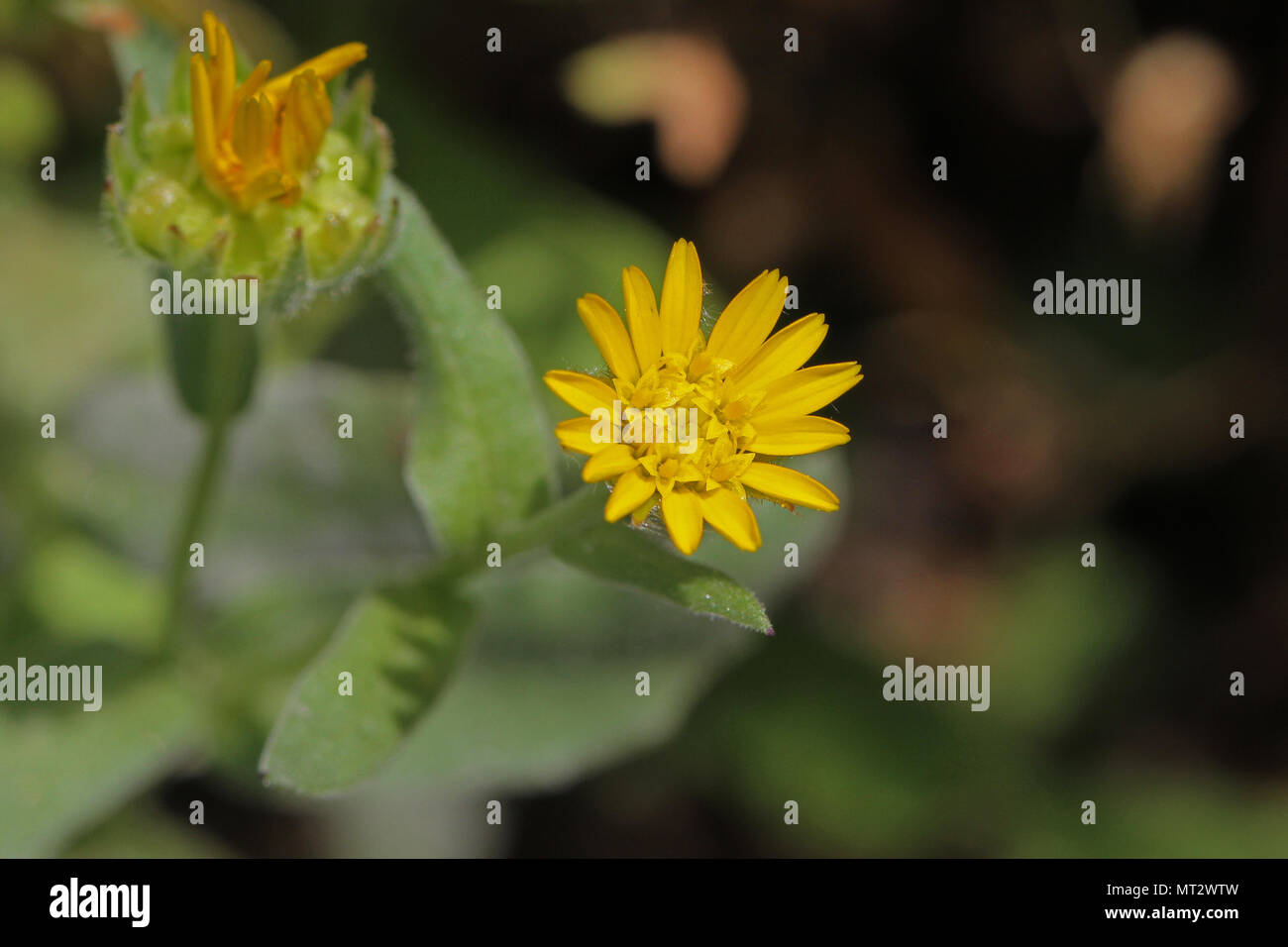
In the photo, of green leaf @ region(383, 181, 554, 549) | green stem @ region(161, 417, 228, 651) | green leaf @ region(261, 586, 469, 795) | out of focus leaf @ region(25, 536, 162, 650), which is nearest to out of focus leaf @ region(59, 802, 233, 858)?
out of focus leaf @ region(25, 536, 162, 650)

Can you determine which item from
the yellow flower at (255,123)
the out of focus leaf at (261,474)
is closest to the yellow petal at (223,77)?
the yellow flower at (255,123)

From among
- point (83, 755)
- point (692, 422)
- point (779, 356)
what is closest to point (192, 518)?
point (83, 755)

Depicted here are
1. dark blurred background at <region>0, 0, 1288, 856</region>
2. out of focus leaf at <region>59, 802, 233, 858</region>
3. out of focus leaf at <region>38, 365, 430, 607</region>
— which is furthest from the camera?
dark blurred background at <region>0, 0, 1288, 856</region>

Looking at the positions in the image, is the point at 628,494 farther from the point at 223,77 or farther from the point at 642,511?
the point at 223,77

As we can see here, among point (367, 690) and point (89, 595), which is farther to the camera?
point (89, 595)

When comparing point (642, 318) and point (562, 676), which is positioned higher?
point (642, 318)

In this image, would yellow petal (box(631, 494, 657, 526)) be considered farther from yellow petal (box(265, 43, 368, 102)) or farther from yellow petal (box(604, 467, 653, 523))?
yellow petal (box(265, 43, 368, 102))
